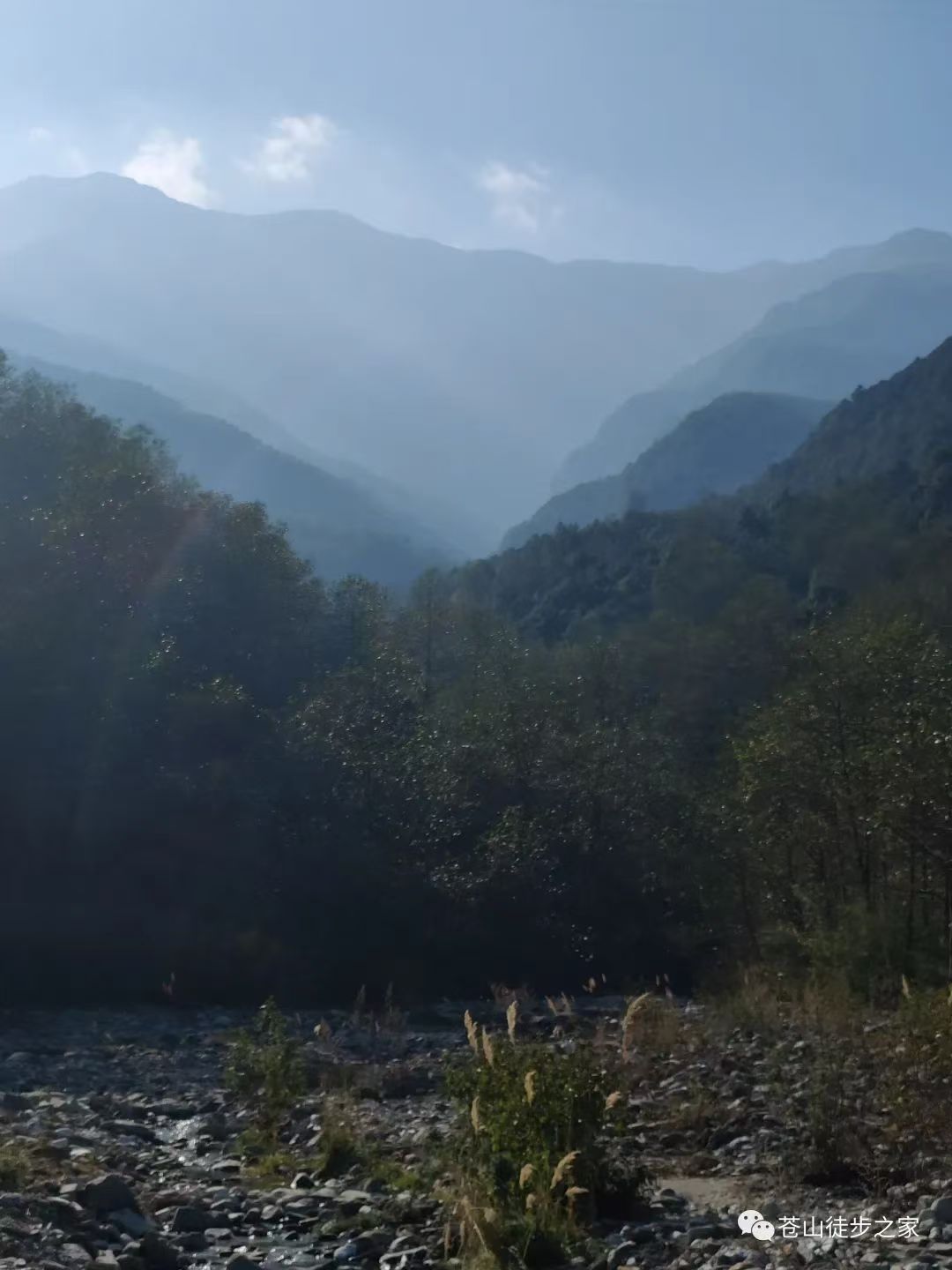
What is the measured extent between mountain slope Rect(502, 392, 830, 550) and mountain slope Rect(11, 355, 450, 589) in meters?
18.3

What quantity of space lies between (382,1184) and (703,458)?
438ft

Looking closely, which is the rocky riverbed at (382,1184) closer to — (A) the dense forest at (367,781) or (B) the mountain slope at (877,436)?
(A) the dense forest at (367,781)

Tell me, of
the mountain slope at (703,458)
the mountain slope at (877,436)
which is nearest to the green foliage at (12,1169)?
the mountain slope at (877,436)

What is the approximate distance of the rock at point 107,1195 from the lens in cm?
827

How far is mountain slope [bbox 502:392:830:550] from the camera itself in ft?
445

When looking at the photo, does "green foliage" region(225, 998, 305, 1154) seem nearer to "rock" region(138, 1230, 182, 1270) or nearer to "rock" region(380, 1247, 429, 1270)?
"rock" region(138, 1230, 182, 1270)

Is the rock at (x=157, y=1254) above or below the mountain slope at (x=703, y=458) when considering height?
below

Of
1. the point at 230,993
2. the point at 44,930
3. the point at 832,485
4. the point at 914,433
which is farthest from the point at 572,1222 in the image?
the point at 914,433

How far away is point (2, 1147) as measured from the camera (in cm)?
911

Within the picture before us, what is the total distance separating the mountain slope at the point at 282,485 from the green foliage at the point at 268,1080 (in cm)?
9080

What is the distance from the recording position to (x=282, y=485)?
128125 millimetres

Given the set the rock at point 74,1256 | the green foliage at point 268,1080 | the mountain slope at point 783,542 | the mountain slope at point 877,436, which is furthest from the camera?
the mountain slope at point 877,436

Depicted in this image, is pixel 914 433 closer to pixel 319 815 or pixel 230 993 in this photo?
pixel 319 815

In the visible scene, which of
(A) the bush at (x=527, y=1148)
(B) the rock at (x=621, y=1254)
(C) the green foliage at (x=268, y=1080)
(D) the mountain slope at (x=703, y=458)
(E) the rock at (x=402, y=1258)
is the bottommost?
(C) the green foliage at (x=268, y=1080)
